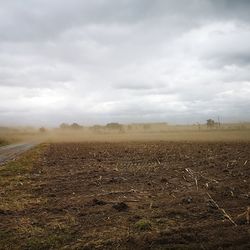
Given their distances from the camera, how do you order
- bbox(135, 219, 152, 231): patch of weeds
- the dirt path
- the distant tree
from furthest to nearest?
1. the distant tree
2. the dirt path
3. bbox(135, 219, 152, 231): patch of weeds

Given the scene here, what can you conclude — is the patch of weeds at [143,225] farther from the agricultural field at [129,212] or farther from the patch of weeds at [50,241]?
the patch of weeds at [50,241]

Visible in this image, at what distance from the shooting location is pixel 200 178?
58.0ft

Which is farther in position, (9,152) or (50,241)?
(9,152)

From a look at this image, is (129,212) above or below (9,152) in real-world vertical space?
below

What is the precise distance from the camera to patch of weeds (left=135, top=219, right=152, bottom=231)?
→ 396 inches

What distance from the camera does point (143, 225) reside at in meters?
10.1

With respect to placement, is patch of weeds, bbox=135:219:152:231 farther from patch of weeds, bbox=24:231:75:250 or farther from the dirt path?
the dirt path

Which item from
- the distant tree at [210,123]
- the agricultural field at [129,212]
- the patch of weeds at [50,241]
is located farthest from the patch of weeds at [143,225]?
the distant tree at [210,123]

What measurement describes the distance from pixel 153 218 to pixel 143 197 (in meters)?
2.85

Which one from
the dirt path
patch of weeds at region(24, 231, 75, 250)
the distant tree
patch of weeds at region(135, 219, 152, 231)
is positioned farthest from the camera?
the distant tree

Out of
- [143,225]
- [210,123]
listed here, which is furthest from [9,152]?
[210,123]

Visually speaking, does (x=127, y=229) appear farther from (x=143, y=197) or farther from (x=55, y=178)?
(x=55, y=178)

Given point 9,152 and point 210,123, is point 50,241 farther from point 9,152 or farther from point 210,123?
point 210,123

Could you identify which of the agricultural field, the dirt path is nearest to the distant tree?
the dirt path
